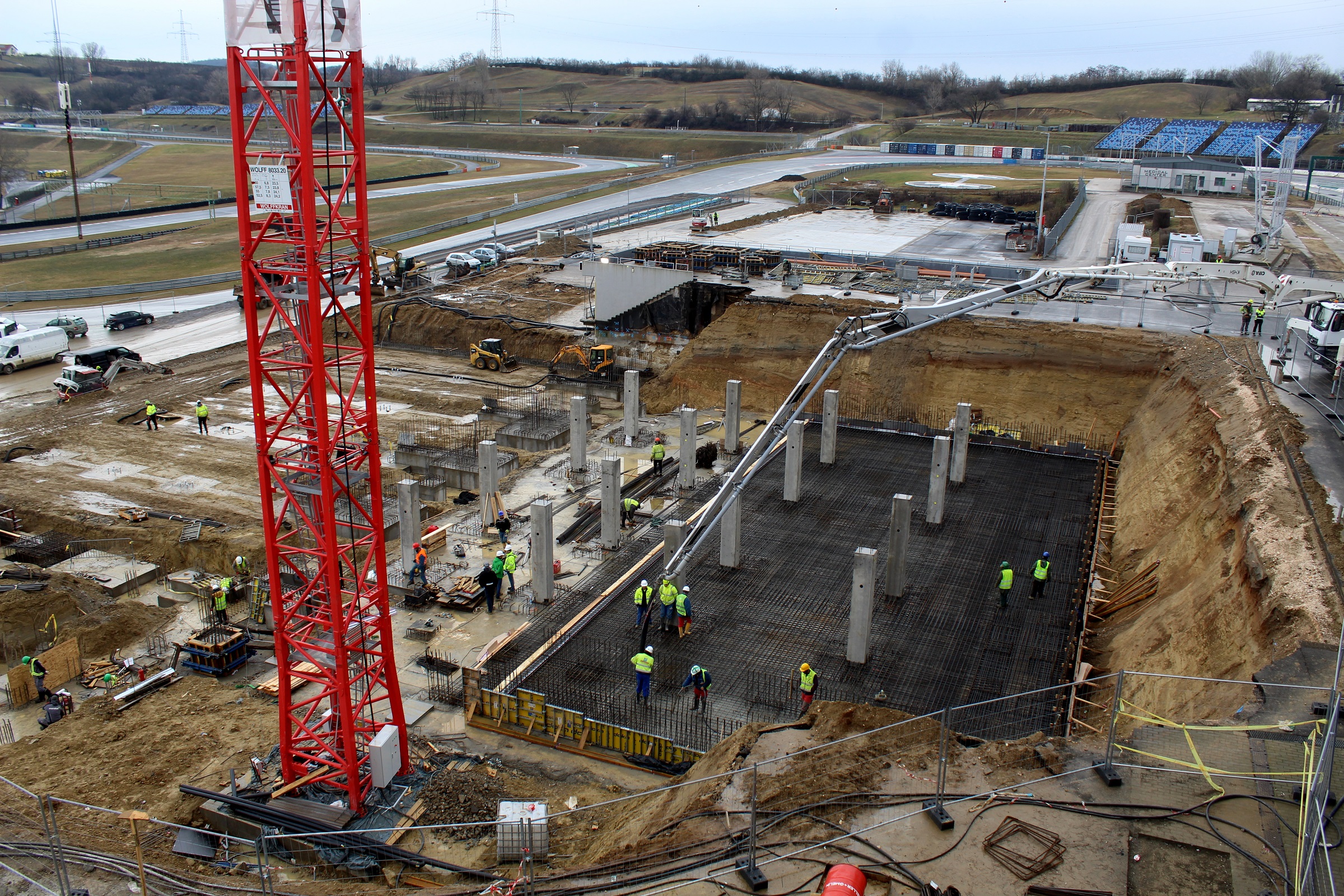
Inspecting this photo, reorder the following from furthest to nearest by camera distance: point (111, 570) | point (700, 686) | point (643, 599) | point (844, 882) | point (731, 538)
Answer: point (111, 570)
point (731, 538)
point (643, 599)
point (700, 686)
point (844, 882)

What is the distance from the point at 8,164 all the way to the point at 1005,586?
96235 millimetres

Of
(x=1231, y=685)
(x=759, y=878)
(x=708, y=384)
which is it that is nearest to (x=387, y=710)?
(x=759, y=878)

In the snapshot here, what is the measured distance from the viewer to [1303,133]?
81250mm

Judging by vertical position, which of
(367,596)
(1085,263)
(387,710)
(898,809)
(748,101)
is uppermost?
(748,101)

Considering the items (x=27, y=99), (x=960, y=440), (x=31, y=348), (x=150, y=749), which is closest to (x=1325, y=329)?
(x=960, y=440)

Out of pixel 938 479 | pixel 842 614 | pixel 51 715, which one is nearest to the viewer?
pixel 51 715

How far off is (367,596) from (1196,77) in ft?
512

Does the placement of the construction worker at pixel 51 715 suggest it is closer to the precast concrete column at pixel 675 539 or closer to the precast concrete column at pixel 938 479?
the precast concrete column at pixel 675 539

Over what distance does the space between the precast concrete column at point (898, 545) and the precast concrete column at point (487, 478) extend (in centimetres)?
1001

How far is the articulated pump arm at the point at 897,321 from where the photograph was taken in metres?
19.3

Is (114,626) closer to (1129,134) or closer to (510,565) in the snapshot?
(510,565)

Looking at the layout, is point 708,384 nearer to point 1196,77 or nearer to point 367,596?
point 367,596

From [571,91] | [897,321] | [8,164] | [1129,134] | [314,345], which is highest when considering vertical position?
[571,91]

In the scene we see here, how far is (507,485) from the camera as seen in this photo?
89.4 ft
